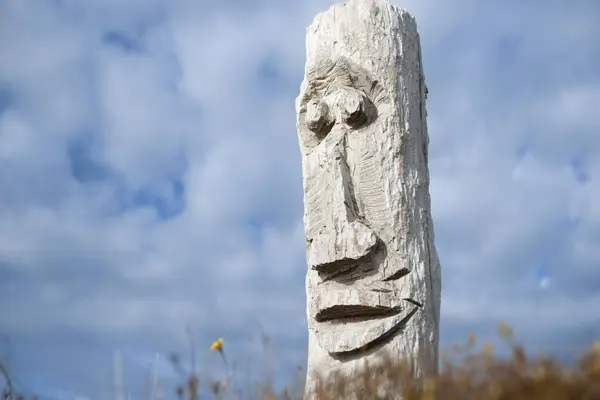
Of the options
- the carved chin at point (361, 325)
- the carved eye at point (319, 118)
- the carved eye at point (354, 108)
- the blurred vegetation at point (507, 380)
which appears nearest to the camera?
the blurred vegetation at point (507, 380)

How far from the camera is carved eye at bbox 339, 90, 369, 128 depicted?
19.6 ft

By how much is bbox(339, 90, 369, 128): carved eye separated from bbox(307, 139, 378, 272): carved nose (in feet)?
0.70

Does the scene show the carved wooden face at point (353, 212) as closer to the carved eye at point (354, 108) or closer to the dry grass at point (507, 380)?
the carved eye at point (354, 108)

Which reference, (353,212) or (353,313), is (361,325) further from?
(353,212)

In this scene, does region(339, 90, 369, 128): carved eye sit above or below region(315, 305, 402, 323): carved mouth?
above

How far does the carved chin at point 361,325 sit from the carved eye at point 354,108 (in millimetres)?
1624

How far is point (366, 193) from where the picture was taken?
5949 mm

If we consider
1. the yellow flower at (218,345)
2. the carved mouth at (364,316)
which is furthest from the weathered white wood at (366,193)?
the yellow flower at (218,345)

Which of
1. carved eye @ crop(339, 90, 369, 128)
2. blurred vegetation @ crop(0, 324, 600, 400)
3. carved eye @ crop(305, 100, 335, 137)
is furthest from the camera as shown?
carved eye @ crop(305, 100, 335, 137)

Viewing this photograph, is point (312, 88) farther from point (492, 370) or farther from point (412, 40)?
point (492, 370)

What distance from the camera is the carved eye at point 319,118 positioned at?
625 cm

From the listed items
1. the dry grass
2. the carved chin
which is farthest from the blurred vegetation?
the carved chin

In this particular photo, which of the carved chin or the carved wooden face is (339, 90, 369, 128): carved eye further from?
the carved chin

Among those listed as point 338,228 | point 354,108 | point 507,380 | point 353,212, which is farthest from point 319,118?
point 507,380
